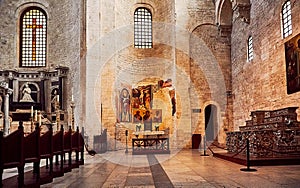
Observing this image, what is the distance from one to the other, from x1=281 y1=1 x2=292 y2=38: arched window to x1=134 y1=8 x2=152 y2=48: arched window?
39.8 ft

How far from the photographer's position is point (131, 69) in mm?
23516

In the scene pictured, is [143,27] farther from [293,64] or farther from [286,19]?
[293,64]

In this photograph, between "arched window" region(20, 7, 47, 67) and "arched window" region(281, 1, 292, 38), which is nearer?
"arched window" region(281, 1, 292, 38)

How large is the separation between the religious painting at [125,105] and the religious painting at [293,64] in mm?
10643

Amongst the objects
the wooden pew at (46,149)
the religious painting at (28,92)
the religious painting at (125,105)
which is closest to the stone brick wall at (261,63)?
the religious painting at (125,105)

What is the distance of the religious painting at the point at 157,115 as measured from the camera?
74.0 ft

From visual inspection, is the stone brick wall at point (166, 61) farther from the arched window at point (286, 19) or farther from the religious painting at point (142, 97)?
the arched window at point (286, 19)

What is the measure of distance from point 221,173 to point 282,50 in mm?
7488

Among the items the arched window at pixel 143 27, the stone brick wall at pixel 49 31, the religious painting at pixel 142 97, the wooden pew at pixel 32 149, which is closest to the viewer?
the wooden pew at pixel 32 149

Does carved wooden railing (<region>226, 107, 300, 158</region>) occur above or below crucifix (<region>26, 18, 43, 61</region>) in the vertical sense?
below

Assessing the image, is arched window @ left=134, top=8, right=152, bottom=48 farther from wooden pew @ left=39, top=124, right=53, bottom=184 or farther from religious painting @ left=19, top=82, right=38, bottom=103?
wooden pew @ left=39, top=124, right=53, bottom=184

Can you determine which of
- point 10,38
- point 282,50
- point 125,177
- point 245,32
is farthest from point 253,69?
point 10,38

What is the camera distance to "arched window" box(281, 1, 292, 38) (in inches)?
525

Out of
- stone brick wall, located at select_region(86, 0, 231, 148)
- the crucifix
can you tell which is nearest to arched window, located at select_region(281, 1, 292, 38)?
stone brick wall, located at select_region(86, 0, 231, 148)
